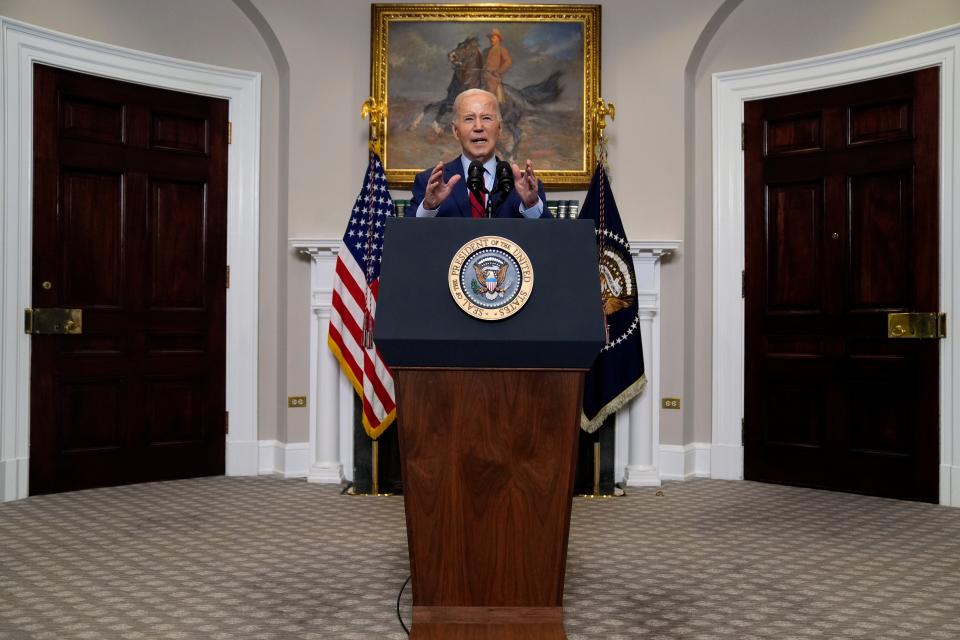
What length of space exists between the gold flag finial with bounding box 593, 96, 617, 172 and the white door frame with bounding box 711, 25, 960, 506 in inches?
35.6

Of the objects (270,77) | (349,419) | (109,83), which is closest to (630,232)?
(349,419)

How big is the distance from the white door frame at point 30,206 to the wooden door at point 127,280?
7 cm

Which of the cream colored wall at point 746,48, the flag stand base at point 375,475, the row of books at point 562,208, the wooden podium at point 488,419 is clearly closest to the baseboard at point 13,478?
the flag stand base at point 375,475

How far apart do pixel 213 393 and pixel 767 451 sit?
4099 millimetres

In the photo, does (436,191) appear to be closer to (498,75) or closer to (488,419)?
(488,419)

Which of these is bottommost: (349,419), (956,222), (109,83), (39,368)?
(349,419)

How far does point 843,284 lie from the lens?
595 cm

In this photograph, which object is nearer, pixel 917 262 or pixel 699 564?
pixel 699 564

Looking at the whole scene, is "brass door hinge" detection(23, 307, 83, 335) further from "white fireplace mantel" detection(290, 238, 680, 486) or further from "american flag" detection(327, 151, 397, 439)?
"american flag" detection(327, 151, 397, 439)

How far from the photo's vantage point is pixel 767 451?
20.6 ft

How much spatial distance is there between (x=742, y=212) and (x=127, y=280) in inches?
176

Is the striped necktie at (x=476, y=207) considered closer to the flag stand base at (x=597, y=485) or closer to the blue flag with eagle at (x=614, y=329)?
the blue flag with eagle at (x=614, y=329)

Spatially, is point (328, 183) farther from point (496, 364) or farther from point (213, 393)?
point (496, 364)

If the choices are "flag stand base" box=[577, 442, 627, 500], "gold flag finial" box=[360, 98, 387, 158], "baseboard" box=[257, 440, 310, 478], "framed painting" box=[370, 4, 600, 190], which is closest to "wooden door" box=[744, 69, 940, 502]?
"flag stand base" box=[577, 442, 627, 500]
